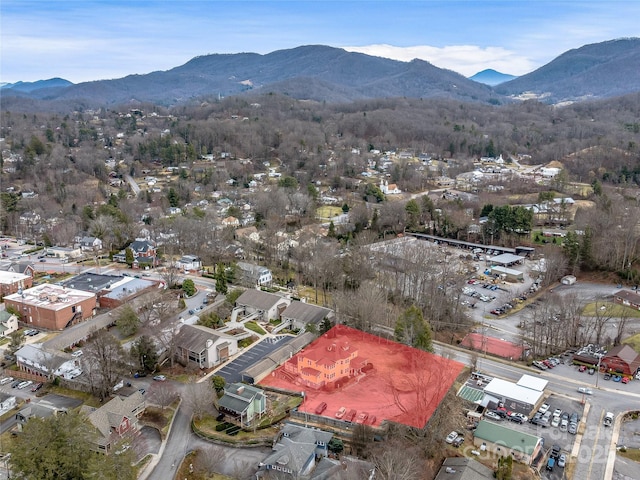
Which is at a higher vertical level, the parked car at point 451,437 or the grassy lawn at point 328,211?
the grassy lawn at point 328,211

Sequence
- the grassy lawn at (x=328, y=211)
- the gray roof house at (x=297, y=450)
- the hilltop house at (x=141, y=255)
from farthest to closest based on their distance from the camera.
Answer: the grassy lawn at (x=328, y=211)
the hilltop house at (x=141, y=255)
the gray roof house at (x=297, y=450)

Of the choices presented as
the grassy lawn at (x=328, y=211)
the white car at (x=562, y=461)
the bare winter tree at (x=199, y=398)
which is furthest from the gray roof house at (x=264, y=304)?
the grassy lawn at (x=328, y=211)

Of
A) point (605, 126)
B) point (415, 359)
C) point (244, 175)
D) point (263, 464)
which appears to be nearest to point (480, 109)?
point (605, 126)

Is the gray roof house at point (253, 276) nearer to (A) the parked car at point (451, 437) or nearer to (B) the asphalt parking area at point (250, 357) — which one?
(B) the asphalt parking area at point (250, 357)

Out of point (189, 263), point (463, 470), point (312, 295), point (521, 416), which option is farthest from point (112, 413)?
point (189, 263)

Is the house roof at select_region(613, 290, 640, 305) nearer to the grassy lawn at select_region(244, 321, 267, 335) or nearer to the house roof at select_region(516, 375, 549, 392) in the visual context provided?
the house roof at select_region(516, 375, 549, 392)

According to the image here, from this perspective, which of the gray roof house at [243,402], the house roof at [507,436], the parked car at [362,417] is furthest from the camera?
the parked car at [362,417]

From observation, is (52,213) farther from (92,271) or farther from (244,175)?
(244,175)
